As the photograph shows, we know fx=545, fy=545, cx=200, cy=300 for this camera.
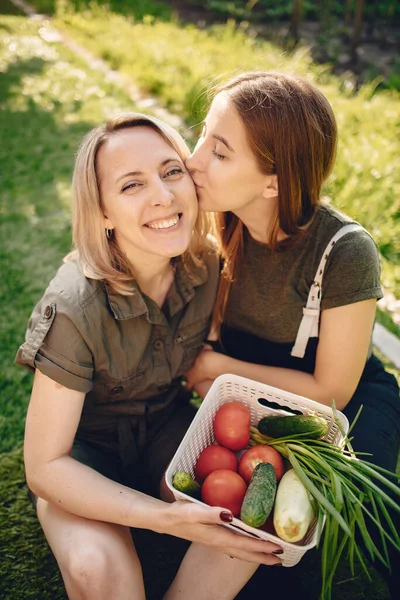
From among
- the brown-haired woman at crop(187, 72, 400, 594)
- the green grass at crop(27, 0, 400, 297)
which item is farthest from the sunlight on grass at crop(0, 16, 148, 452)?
the brown-haired woman at crop(187, 72, 400, 594)

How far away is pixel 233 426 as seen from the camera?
2.12 metres

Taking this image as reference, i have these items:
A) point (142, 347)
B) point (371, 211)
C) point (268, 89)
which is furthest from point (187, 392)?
point (371, 211)

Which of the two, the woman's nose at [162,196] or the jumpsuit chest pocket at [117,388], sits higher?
the woman's nose at [162,196]

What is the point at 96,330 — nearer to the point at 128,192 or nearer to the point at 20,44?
the point at 128,192

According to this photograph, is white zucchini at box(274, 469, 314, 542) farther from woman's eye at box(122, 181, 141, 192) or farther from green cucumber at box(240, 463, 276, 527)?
woman's eye at box(122, 181, 141, 192)

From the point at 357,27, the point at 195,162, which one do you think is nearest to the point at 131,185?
the point at 195,162

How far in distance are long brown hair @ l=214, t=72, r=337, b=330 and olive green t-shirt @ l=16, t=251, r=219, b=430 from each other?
1.62ft

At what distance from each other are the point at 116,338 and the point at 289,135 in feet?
3.44

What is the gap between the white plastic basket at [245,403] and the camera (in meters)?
1.87

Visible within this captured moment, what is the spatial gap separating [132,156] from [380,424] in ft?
4.92

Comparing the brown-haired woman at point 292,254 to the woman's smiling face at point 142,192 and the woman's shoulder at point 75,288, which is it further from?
Answer: the woman's shoulder at point 75,288

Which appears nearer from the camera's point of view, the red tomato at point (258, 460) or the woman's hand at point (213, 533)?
the woman's hand at point (213, 533)

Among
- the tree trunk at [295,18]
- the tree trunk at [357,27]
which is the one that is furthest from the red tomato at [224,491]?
the tree trunk at [295,18]

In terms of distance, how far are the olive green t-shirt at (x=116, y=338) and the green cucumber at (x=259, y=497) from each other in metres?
0.69
